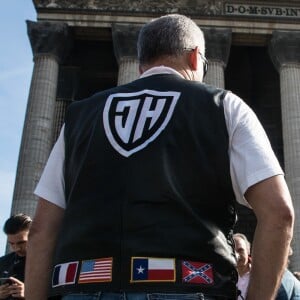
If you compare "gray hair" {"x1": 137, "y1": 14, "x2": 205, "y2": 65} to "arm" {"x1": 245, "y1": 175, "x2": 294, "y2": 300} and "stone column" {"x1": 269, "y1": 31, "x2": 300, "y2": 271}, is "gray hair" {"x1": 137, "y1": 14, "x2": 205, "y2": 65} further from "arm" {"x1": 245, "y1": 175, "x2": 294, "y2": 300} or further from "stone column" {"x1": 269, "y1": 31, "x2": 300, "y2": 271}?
"stone column" {"x1": 269, "y1": 31, "x2": 300, "y2": 271}

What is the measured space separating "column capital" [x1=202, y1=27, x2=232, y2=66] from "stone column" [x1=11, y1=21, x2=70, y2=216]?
484 cm

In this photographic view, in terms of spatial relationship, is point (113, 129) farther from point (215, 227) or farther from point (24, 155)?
point (24, 155)

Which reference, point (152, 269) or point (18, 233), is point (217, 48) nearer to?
point (18, 233)

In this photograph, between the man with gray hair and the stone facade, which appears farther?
the stone facade

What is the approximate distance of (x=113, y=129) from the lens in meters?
2.17


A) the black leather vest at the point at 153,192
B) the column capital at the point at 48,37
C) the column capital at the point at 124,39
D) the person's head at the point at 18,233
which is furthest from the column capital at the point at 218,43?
the black leather vest at the point at 153,192

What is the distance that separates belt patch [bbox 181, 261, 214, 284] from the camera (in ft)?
6.08

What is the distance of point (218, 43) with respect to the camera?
19.5m

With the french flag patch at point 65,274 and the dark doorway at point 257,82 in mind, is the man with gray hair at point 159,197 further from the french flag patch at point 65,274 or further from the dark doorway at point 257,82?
the dark doorway at point 257,82

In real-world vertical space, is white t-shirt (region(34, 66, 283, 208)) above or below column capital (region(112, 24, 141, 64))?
below

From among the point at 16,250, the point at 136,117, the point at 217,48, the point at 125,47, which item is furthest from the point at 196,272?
the point at 217,48

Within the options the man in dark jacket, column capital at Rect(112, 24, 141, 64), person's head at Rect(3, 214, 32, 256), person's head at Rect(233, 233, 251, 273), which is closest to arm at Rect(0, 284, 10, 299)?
the man in dark jacket

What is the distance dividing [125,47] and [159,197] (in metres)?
17.8

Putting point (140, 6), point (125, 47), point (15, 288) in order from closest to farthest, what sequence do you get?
point (15, 288) < point (125, 47) < point (140, 6)
